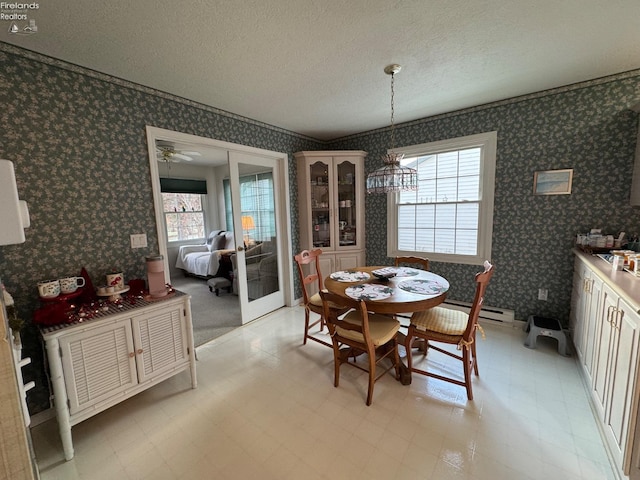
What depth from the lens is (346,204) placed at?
3939mm

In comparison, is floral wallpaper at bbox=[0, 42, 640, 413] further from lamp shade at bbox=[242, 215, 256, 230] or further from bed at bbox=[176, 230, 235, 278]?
bed at bbox=[176, 230, 235, 278]

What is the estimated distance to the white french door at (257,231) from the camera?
128 inches

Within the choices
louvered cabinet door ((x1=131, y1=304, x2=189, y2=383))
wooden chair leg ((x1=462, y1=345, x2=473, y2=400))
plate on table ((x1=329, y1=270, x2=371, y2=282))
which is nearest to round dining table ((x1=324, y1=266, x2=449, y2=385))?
plate on table ((x1=329, y1=270, x2=371, y2=282))

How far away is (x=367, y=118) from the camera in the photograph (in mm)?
3320

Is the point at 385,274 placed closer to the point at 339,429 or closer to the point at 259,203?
the point at 339,429

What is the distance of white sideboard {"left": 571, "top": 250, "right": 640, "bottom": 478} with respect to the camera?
127cm

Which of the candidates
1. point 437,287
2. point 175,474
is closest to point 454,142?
point 437,287

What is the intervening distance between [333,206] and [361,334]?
220cm

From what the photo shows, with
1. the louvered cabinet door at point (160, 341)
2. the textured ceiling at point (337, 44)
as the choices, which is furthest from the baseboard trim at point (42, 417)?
the textured ceiling at point (337, 44)

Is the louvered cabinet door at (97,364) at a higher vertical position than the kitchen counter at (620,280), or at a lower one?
lower

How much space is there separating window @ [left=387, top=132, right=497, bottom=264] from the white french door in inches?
64.9

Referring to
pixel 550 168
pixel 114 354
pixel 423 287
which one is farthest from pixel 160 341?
pixel 550 168

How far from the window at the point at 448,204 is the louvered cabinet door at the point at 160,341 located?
2812mm

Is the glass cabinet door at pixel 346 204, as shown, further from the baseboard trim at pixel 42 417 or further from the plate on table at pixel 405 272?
the baseboard trim at pixel 42 417
